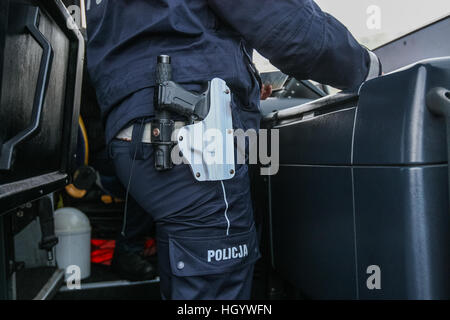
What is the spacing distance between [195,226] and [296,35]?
522mm

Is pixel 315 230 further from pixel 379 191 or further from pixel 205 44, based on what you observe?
pixel 205 44

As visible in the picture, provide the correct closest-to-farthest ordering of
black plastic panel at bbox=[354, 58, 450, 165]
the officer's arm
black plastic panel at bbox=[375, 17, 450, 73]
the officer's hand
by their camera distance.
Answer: black plastic panel at bbox=[354, 58, 450, 165]
the officer's arm
black plastic panel at bbox=[375, 17, 450, 73]
the officer's hand

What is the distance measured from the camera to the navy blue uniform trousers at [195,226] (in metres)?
0.88

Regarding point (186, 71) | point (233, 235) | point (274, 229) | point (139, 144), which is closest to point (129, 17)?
point (186, 71)

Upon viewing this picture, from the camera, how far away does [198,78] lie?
903mm

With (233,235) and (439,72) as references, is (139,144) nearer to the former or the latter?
(233,235)

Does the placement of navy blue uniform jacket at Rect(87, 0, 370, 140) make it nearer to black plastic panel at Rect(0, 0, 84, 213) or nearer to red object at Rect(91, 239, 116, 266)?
black plastic panel at Rect(0, 0, 84, 213)

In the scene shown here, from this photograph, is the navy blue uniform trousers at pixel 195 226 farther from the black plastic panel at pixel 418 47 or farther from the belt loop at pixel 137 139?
the black plastic panel at pixel 418 47

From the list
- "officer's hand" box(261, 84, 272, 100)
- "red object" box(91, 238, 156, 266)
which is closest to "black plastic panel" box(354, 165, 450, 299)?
"officer's hand" box(261, 84, 272, 100)

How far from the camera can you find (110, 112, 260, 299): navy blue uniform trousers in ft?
2.88

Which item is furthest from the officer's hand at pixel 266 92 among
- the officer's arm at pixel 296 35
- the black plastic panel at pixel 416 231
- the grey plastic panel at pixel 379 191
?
the black plastic panel at pixel 416 231

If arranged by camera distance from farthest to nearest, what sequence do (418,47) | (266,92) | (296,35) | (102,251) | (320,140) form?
1. (102,251)
2. (266,92)
3. (418,47)
4. (320,140)
5. (296,35)

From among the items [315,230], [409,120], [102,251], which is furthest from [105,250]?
[409,120]

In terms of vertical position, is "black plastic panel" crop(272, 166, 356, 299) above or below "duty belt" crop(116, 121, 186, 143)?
below
